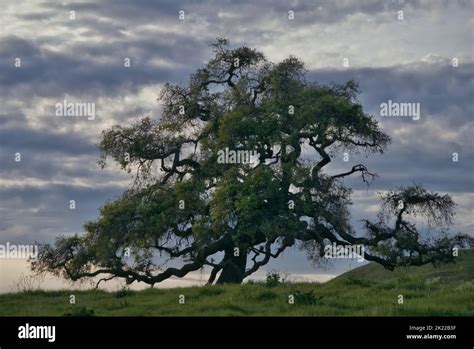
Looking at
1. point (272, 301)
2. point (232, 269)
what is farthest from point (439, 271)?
point (272, 301)

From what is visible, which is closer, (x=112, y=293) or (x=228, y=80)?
(x=112, y=293)

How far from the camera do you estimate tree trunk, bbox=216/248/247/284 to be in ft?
126

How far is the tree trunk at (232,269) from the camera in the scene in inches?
1507

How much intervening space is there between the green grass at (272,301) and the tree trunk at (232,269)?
8.18 m

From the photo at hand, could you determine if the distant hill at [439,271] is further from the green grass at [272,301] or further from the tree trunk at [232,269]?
the green grass at [272,301]

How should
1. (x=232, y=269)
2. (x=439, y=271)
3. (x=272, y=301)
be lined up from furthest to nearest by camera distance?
(x=439, y=271)
(x=232, y=269)
(x=272, y=301)

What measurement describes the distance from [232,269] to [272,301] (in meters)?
15.3

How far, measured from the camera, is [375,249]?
38.8 meters

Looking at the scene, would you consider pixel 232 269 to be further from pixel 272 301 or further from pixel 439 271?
pixel 272 301

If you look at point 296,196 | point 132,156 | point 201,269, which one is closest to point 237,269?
point 201,269

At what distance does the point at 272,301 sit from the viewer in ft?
76.7

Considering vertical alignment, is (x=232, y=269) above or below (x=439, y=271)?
above

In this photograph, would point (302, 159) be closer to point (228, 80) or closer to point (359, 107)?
point (359, 107)
